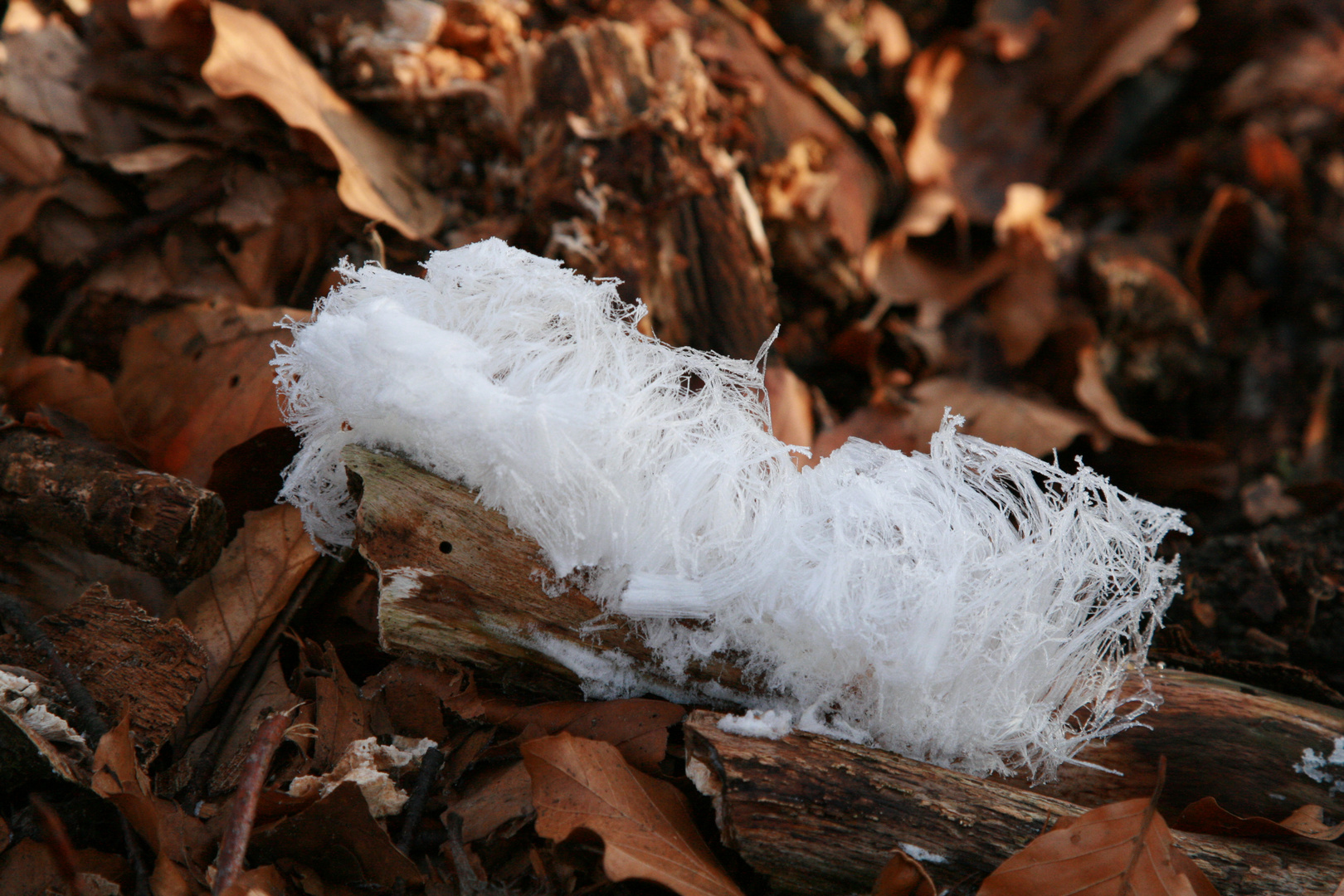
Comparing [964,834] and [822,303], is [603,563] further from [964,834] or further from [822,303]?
[822,303]

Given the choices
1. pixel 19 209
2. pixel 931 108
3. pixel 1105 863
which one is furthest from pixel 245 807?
pixel 931 108

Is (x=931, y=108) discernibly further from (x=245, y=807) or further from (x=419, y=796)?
(x=245, y=807)

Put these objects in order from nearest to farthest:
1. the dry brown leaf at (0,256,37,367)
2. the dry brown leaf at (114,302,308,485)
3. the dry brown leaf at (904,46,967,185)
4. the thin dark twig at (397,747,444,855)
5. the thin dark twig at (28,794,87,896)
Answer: the thin dark twig at (28,794,87,896) → the thin dark twig at (397,747,444,855) → the dry brown leaf at (114,302,308,485) → the dry brown leaf at (0,256,37,367) → the dry brown leaf at (904,46,967,185)

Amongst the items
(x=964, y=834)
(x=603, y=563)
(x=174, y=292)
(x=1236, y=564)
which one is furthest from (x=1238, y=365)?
(x=174, y=292)

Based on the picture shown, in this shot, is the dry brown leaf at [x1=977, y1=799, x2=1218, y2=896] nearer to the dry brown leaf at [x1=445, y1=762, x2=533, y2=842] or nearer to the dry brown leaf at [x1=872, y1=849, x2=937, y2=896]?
the dry brown leaf at [x1=872, y1=849, x2=937, y2=896]

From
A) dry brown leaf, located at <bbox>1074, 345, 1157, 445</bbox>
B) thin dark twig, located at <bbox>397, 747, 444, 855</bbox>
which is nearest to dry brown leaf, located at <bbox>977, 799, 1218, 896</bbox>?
thin dark twig, located at <bbox>397, 747, 444, 855</bbox>
